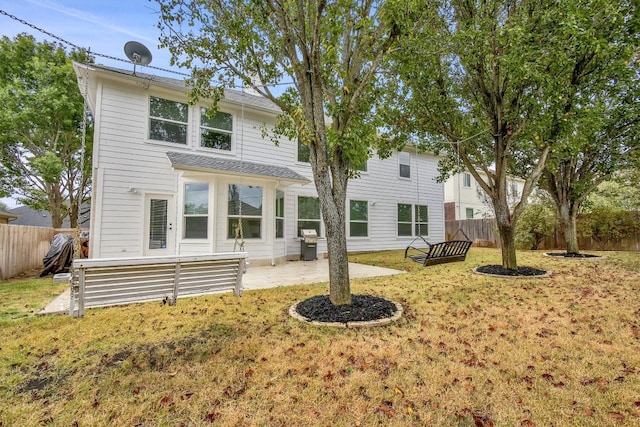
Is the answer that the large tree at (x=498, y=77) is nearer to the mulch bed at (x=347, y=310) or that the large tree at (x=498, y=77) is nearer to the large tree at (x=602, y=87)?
the large tree at (x=602, y=87)

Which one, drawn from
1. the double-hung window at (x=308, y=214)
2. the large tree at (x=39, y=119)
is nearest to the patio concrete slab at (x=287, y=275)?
the double-hung window at (x=308, y=214)

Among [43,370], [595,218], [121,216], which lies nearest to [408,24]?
[43,370]

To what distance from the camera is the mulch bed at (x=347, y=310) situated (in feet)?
13.9

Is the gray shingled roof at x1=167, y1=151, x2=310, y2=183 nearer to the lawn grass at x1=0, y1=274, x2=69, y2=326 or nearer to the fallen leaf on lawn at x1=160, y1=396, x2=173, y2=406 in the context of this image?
the lawn grass at x1=0, y1=274, x2=69, y2=326

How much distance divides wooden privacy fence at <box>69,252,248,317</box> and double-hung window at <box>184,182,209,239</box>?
5.00m

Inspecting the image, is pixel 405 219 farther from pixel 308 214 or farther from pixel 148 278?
pixel 148 278

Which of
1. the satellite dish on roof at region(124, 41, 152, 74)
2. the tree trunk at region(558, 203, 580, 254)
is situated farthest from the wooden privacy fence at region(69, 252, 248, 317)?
the tree trunk at region(558, 203, 580, 254)

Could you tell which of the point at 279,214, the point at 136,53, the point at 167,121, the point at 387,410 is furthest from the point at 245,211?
the point at 387,410

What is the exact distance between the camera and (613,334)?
12.1 feet

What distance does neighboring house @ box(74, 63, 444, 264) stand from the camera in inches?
337

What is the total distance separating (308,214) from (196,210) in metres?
4.42

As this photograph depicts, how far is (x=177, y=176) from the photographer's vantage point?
372 inches

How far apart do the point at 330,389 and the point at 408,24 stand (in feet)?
15.6

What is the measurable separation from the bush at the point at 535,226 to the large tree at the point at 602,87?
144 inches
